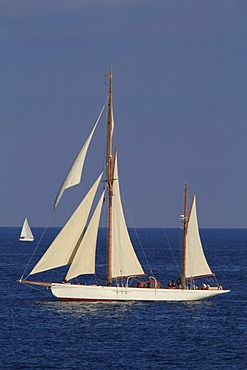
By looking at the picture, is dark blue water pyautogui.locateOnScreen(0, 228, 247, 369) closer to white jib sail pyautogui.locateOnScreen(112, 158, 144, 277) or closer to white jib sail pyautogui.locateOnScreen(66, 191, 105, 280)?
white jib sail pyautogui.locateOnScreen(66, 191, 105, 280)

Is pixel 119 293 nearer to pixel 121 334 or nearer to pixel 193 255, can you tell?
pixel 193 255

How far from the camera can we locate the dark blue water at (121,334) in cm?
5122

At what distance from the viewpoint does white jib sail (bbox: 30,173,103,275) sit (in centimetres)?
6856

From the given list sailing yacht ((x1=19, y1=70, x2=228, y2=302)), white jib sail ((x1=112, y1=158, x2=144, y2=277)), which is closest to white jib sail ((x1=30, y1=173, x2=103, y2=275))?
sailing yacht ((x1=19, y1=70, x2=228, y2=302))

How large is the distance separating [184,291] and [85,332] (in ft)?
47.5

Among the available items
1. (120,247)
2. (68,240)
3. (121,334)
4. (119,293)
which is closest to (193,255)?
(120,247)

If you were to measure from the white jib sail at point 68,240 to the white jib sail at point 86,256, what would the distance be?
43 centimetres

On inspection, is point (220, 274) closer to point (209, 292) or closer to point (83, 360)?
point (209, 292)

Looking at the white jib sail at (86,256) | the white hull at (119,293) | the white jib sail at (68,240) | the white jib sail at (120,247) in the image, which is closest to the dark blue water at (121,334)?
the white hull at (119,293)

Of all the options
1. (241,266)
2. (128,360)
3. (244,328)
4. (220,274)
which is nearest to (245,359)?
(128,360)

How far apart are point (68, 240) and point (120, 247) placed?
486 cm

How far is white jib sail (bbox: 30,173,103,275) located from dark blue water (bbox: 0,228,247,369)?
3033mm

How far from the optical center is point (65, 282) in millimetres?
70312

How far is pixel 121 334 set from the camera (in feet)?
194
